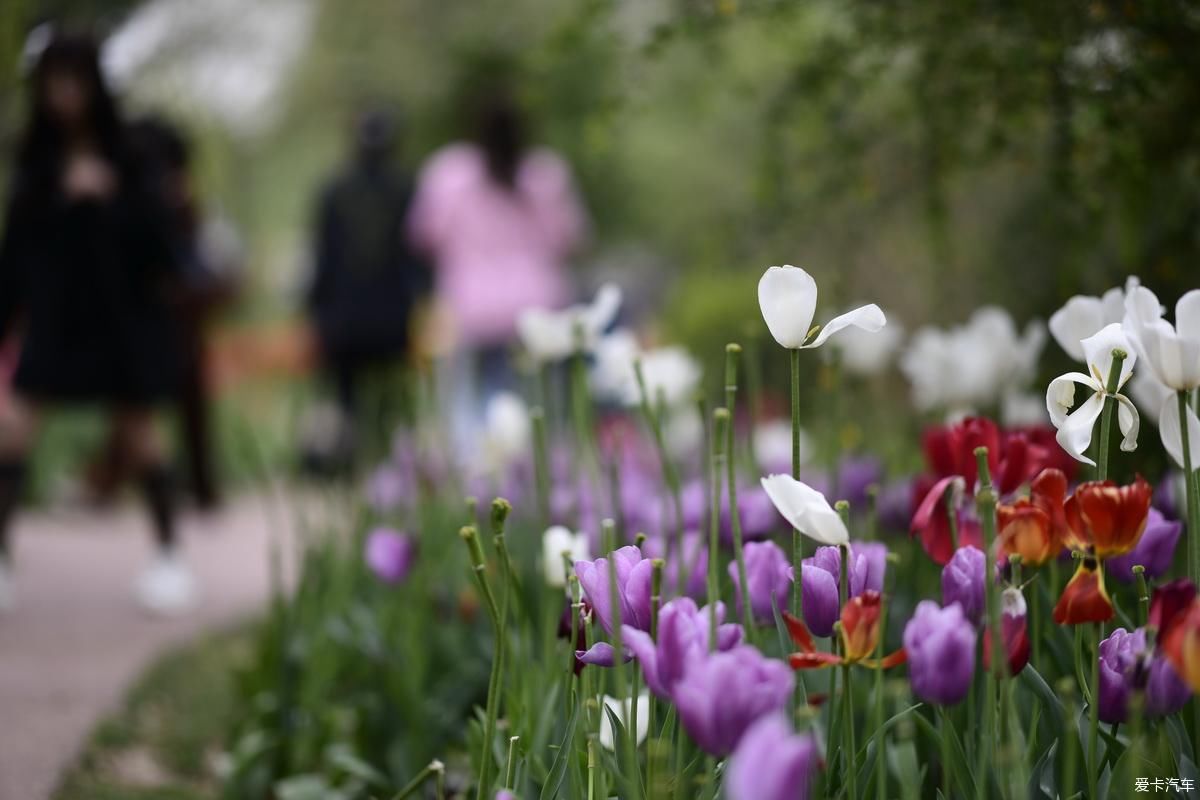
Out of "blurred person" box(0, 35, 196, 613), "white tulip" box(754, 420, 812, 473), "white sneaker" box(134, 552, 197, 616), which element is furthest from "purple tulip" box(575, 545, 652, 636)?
"white sneaker" box(134, 552, 197, 616)

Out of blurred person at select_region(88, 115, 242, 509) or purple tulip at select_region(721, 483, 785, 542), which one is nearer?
purple tulip at select_region(721, 483, 785, 542)

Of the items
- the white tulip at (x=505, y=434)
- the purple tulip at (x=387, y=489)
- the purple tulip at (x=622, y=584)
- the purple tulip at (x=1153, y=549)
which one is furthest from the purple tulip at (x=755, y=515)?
the purple tulip at (x=387, y=489)

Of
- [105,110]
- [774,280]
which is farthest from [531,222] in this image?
[774,280]

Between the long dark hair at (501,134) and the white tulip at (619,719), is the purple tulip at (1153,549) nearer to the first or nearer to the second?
the white tulip at (619,719)

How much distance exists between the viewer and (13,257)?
12.7 feet

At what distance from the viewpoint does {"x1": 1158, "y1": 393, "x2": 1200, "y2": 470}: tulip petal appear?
1201mm

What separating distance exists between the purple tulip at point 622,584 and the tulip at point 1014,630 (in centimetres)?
32

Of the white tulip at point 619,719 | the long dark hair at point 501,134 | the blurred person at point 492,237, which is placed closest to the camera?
the white tulip at point 619,719

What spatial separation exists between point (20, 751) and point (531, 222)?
364 centimetres

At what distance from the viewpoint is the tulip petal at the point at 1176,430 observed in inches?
47.3

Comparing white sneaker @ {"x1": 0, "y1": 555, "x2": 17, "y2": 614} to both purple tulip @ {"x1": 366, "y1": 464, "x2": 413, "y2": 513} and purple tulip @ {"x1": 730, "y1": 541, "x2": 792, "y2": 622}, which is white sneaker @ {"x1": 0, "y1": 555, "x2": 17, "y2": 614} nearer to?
purple tulip @ {"x1": 366, "y1": 464, "x2": 413, "y2": 513}

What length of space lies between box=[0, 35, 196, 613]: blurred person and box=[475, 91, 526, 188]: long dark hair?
1819 millimetres

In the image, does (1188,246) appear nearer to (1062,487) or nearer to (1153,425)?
(1153,425)

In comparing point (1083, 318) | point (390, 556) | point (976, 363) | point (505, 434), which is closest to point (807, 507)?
point (1083, 318)
